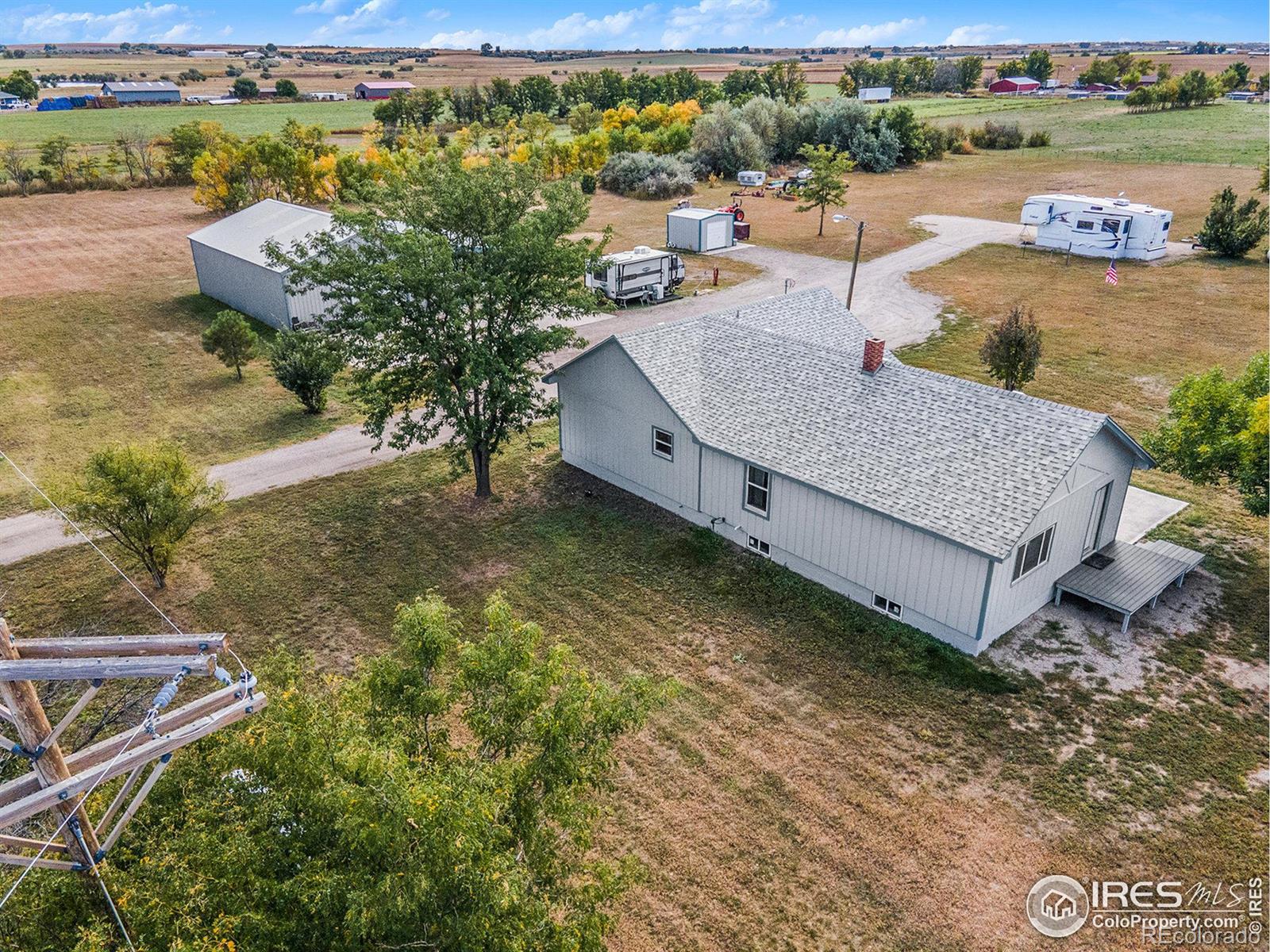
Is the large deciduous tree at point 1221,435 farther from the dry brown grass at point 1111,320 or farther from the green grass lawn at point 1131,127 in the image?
the green grass lawn at point 1131,127

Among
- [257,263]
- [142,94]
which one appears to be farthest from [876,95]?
[142,94]

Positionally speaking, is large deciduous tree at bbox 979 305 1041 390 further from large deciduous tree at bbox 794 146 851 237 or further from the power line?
large deciduous tree at bbox 794 146 851 237

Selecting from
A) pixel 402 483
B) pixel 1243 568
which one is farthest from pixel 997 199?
pixel 402 483

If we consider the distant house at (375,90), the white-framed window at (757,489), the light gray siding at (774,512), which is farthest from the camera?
the distant house at (375,90)

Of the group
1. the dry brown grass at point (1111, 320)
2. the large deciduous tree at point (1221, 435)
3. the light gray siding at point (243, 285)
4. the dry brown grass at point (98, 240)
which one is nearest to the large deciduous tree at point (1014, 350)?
the dry brown grass at point (1111, 320)

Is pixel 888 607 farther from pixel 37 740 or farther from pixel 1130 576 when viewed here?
→ pixel 37 740
